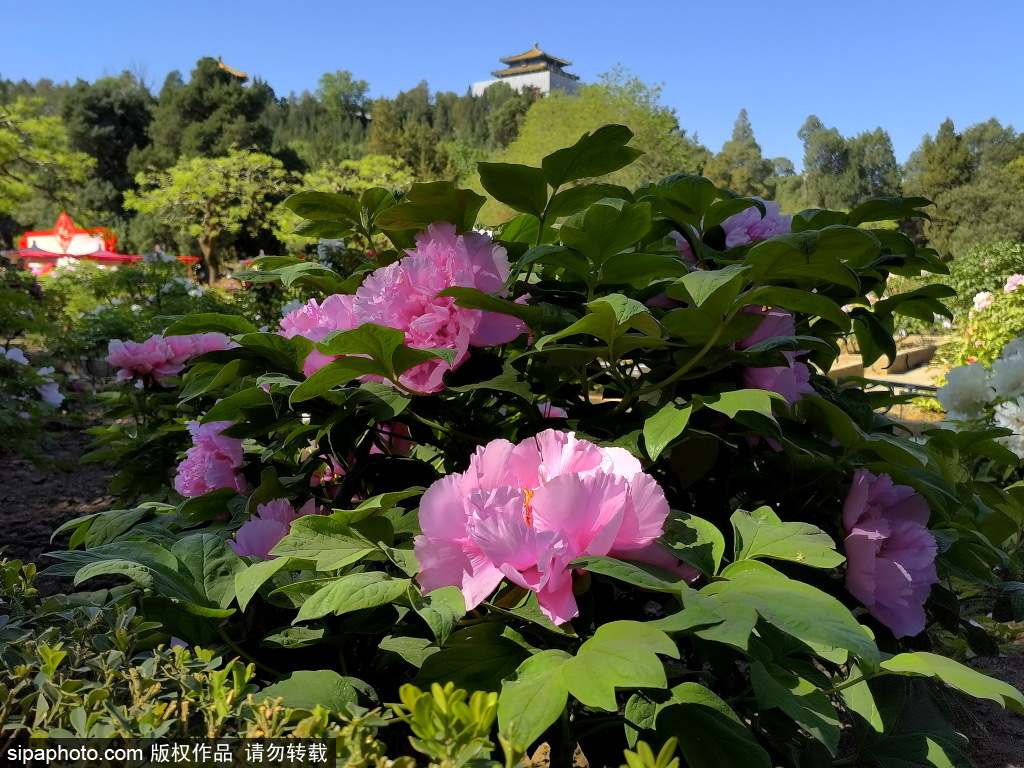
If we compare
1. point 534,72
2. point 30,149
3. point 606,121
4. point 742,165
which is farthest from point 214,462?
point 534,72

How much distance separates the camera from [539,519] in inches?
25.2

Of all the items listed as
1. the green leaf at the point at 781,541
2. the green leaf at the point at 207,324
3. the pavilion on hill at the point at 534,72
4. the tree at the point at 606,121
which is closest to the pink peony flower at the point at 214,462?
the green leaf at the point at 207,324

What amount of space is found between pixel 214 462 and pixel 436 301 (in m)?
0.44

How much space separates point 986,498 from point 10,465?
4577 mm

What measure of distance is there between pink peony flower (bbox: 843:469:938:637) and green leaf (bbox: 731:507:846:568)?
148mm

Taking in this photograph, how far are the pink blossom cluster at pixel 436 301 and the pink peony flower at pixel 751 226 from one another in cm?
37

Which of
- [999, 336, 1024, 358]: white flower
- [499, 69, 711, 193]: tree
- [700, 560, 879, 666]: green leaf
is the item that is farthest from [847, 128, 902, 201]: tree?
[700, 560, 879, 666]: green leaf

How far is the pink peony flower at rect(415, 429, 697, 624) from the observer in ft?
2.02

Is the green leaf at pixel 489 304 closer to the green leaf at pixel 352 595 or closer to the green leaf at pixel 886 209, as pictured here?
the green leaf at pixel 352 595

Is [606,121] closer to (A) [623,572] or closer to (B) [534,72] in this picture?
(A) [623,572]

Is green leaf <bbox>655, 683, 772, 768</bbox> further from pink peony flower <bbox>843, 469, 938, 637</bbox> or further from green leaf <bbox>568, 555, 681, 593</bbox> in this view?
pink peony flower <bbox>843, 469, 938, 637</bbox>

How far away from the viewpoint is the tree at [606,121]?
26.9m

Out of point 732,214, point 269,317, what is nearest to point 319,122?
point 269,317

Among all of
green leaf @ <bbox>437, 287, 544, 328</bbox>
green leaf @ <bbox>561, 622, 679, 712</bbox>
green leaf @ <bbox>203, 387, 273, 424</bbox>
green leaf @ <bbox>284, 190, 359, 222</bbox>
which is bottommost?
green leaf @ <bbox>561, 622, 679, 712</bbox>
